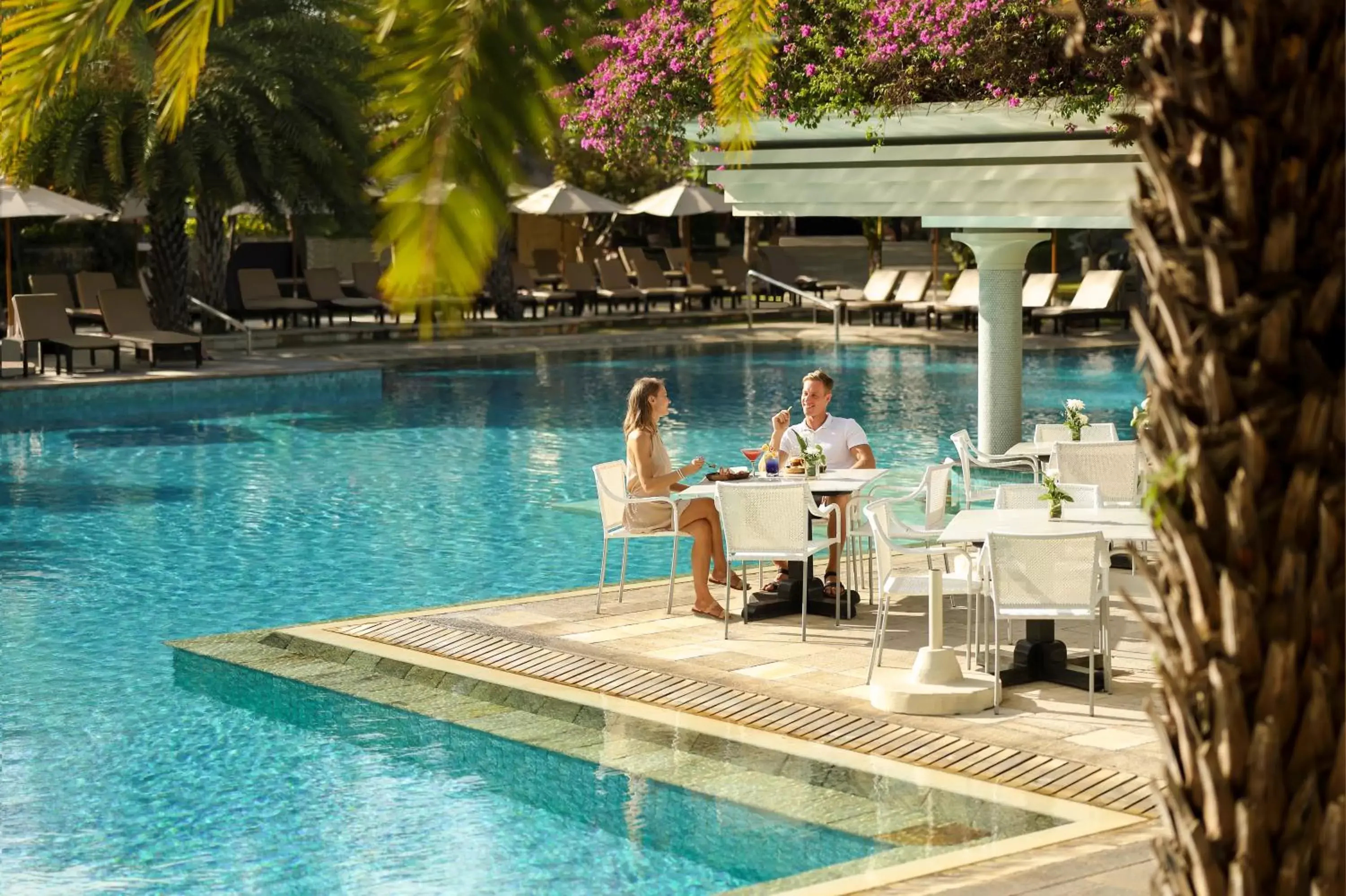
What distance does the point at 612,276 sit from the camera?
3394cm

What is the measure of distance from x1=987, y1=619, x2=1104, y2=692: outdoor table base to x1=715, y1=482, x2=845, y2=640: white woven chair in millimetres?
1174

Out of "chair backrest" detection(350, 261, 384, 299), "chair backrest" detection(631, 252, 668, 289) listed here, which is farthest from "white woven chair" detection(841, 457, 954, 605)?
"chair backrest" detection(631, 252, 668, 289)

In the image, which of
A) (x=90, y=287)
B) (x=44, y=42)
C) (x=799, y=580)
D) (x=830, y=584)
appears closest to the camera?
(x=44, y=42)

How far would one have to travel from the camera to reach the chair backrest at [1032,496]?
9.11 metres

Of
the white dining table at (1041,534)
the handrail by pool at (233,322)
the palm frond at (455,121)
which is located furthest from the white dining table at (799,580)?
the handrail by pool at (233,322)

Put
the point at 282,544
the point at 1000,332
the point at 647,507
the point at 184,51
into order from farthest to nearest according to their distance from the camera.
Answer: the point at 1000,332, the point at 282,544, the point at 647,507, the point at 184,51

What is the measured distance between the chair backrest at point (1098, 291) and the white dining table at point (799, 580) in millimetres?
19715

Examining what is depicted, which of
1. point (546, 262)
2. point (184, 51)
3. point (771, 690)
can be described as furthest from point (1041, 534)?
point (546, 262)

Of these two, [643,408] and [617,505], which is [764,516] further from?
[617,505]

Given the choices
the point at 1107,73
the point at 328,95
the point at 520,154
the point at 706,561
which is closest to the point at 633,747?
the point at 706,561

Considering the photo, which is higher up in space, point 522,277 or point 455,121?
point 455,121

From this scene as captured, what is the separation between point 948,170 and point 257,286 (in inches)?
672

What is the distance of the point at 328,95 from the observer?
2611 cm

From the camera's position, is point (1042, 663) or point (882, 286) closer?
point (1042, 663)
